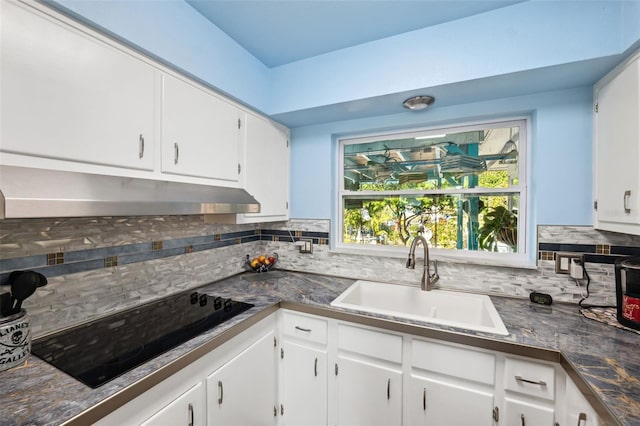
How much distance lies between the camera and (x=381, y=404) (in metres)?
1.36

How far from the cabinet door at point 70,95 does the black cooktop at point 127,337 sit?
74 centimetres

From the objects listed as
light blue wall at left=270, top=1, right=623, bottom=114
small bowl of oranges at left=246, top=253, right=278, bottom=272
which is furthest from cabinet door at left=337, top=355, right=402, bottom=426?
light blue wall at left=270, top=1, right=623, bottom=114

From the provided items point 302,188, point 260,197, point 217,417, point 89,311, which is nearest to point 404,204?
point 302,188

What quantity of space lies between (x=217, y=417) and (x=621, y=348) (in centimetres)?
170

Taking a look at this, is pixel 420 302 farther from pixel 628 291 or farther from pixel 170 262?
pixel 170 262

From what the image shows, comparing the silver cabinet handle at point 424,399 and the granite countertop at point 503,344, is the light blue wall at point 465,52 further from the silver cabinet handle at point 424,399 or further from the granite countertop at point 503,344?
the silver cabinet handle at point 424,399

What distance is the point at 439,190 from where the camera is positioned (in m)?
1.91

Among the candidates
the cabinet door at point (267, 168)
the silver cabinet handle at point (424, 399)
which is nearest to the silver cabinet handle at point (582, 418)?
the silver cabinet handle at point (424, 399)

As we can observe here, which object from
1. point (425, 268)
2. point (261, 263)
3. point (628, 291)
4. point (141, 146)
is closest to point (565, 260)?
point (628, 291)

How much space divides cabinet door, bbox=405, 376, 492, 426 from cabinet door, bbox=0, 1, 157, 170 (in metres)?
1.68

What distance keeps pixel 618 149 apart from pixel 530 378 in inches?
43.5

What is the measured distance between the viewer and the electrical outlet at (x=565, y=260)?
4.86 feet

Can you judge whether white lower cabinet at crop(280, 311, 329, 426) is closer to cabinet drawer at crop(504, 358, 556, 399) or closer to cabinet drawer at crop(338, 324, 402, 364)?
cabinet drawer at crop(338, 324, 402, 364)

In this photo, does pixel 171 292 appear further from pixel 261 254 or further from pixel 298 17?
pixel 298 17
